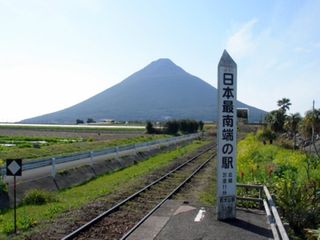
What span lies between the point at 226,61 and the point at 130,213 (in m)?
5.04

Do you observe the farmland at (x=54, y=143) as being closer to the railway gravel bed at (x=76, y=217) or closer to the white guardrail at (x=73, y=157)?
the white guardrail at (x=73, y=157)

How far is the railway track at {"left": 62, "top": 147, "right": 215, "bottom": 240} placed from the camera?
10.7 m

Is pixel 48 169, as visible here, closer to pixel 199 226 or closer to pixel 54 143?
pixel 199 226

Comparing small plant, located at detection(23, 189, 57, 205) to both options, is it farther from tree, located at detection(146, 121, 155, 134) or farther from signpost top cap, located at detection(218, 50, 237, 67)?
tree, located at detection(146, 121, 155, 134)

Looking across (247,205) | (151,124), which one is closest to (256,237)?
(247,205)

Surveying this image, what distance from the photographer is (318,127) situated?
163ft

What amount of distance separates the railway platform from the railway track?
1.10ft

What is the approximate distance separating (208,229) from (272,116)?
67.1 m

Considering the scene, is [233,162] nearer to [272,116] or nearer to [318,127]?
[318,127]

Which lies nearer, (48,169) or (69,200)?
(69,200)

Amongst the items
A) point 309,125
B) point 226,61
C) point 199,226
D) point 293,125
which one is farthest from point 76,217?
point 293,125

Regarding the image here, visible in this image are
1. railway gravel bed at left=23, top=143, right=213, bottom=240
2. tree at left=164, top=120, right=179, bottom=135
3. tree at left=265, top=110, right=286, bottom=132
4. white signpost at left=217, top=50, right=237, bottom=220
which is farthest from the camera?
tree at left=164, top=120, right=179, bottom=135

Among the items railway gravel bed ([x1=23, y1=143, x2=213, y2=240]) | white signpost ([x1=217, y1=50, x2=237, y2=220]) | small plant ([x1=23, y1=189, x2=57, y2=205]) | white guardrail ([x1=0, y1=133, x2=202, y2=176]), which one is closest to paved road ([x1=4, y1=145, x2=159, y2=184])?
white guardrail ([x1=0, y1=133, x2=202, y2=176])

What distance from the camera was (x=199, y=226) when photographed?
1144 centimetres
